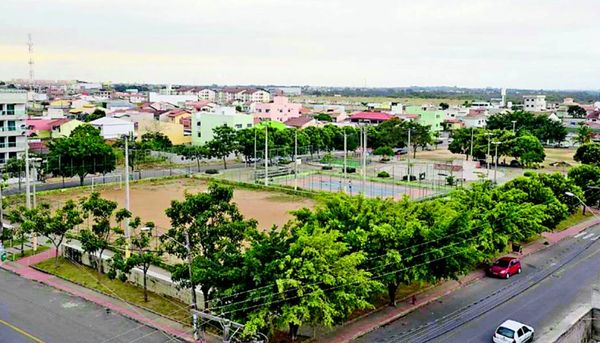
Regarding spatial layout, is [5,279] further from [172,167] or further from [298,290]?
[172,167]

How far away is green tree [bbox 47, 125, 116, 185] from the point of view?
140 ft

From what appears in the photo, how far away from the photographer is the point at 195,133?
225 feet

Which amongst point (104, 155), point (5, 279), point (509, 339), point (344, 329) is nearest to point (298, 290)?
point (344, 329)

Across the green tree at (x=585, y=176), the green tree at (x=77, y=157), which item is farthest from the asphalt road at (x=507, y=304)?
the green tree at (x=77, y=157)

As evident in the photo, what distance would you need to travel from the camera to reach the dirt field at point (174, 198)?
111ft

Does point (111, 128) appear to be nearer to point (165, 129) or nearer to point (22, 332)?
point (165, 129)

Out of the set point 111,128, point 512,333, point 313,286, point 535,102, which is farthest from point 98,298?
point 535,102

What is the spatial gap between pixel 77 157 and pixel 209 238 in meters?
28.1

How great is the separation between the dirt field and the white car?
16.2 metres

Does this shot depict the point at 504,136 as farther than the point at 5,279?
Yes

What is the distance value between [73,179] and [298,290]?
1484 inches

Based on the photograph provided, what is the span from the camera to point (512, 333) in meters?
16.4

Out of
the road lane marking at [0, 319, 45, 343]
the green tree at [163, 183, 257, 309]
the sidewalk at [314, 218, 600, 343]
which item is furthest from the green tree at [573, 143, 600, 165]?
the road lane marking at [0, 319, 45, 343]

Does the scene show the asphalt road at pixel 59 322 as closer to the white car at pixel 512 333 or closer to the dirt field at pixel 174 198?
the white car at pixel 512 333
